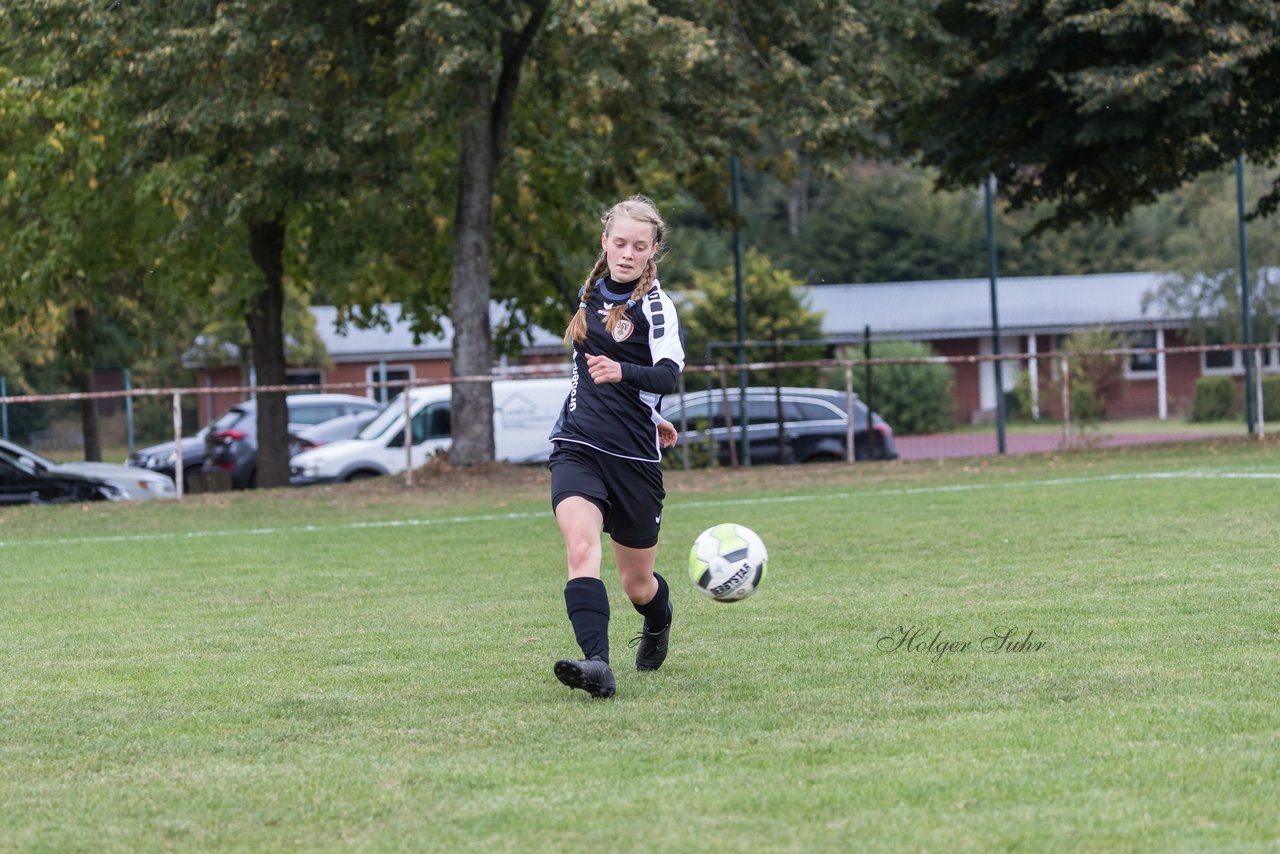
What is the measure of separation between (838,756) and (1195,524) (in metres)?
8.16

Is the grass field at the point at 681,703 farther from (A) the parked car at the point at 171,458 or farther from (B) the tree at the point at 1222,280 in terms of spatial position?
(B) the tree at the point at 1222,280

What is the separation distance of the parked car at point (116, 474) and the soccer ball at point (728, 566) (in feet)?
51.6

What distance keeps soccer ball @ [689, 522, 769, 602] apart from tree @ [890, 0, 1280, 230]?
15044 mm

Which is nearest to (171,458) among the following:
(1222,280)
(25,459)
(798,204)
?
(25,459)

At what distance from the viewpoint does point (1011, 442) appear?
106 feet

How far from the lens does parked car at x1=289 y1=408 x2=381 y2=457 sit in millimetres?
28766

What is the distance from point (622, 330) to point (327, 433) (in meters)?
23.8

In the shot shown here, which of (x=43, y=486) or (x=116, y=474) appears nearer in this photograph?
(x=43, y=486)

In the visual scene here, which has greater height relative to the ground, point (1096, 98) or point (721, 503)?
point (1096, 98)

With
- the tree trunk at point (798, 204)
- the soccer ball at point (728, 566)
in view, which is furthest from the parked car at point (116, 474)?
the tree trunk at point (798, 204)

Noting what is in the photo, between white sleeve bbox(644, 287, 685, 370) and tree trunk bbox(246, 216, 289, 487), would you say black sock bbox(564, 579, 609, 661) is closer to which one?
white sleeve bbox(644, 287, 685, 370)

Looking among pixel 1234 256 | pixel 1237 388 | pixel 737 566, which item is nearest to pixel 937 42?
pixel 737 566

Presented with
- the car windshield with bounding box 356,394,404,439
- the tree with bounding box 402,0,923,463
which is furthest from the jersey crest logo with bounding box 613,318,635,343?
the car windshield with bounding box 356,394,404,439

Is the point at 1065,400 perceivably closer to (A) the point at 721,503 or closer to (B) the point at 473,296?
(A) the point at 721,503
